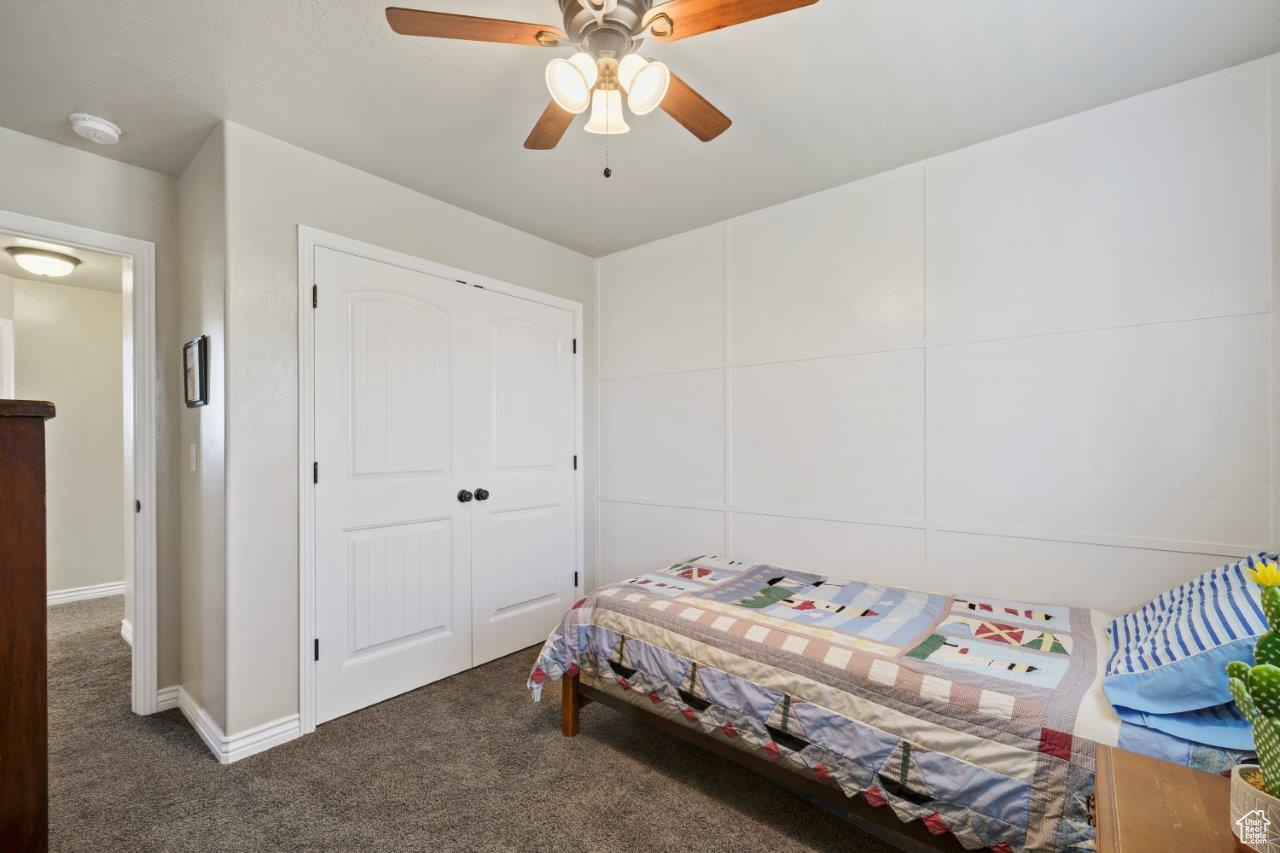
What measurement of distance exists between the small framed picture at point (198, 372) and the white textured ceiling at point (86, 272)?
5.05 feet

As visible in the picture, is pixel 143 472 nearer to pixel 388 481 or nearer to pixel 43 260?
pixel 388 481

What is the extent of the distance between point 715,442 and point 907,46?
200 centimetres

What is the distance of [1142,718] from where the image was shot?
4.33ft

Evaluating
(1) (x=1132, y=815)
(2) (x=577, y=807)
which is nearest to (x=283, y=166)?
(2) (x=577, y=807)

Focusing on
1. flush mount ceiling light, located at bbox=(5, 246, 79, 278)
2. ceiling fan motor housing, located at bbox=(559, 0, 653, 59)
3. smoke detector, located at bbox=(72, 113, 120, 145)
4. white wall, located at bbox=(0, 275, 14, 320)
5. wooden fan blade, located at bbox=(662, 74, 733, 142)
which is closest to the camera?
ceiling fan motor housing, located at bbox=(559, 0, 653, 59)

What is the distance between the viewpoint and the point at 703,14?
4.64 ft

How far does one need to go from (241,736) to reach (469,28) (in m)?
2.59

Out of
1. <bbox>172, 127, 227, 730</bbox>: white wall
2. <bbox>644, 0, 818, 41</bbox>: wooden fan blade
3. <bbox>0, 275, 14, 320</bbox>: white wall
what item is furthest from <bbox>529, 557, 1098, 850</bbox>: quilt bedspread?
<bbox>0, 275, 14, 320</bbox>: white wall

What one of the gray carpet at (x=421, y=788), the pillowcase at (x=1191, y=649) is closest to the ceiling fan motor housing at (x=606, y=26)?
the pillowcase at (x=1191, y=649)

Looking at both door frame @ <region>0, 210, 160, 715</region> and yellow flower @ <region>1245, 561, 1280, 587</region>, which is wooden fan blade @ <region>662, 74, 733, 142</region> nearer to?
yellow flower @ <region>1245, 561, 1280, 587</region>

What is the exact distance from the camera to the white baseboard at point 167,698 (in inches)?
102

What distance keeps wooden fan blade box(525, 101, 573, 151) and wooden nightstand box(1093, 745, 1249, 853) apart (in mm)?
1957

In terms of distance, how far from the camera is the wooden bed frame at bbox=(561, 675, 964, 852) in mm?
1548

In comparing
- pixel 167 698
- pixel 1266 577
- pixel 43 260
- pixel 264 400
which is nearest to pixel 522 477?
pixel 264 400
